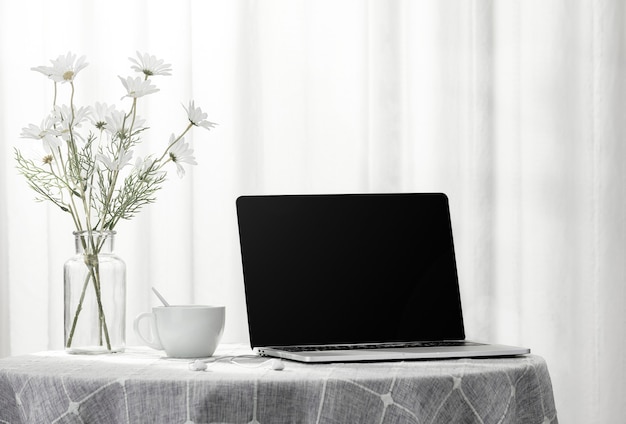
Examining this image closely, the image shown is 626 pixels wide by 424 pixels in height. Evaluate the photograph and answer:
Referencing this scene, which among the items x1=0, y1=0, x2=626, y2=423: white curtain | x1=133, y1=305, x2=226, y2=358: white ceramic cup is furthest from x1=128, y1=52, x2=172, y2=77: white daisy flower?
x1=0, y1=0, x2=626, y2=423: white curtain

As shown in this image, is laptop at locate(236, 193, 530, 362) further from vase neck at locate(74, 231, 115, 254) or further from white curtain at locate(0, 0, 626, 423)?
white curtain at locate(0, 0, 626, 423)

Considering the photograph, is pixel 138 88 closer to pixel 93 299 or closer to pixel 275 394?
pixel 93 299

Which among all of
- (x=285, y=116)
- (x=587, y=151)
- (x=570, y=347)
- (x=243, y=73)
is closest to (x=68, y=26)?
(x=243, y=73)

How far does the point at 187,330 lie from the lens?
1186 mm

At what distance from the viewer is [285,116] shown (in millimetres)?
2324

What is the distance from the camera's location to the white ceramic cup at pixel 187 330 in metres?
1.18

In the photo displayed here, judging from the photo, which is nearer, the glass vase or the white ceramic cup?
the white ceramic cup

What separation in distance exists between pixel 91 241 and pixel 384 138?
3.85 ft

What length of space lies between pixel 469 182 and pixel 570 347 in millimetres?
538

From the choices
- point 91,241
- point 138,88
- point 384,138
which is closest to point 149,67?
point 138,88

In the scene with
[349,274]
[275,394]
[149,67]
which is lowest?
[275,394]

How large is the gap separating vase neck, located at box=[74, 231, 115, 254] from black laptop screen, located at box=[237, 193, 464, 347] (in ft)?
0.75

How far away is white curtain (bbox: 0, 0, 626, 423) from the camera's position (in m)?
2.30

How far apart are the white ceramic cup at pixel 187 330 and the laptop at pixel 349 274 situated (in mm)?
63
